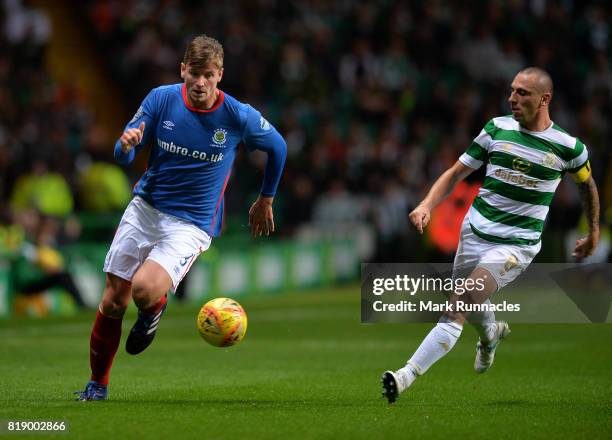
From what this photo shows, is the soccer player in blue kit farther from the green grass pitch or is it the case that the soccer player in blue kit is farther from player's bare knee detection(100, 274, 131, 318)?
the green grass pitch

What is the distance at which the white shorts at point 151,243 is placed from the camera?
26.6ft

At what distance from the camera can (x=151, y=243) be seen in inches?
324

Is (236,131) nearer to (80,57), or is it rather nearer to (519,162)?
(519,162)

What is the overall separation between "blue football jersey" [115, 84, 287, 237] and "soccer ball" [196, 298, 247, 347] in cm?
63

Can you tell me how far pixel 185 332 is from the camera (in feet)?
47.6

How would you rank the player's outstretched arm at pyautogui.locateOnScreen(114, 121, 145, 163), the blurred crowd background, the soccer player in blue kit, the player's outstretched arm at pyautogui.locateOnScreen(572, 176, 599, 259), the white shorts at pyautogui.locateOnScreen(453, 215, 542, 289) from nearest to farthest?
1. the player's outstretched arm at pyautogui.locateOnScreen(114, 121, 145, 163)
2. the soccer player in blue kit
3. the white shorts at pyautogui.locateOnScreen(453, 215, 542, 289)
4. the player's outstretched arm at pyautogui.locateOnScreen(572, 176, 599, 259)
5. the blurred crowd background

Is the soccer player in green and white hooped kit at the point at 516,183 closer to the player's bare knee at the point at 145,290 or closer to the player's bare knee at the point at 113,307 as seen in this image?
the player's bare knee at the point at 145,290

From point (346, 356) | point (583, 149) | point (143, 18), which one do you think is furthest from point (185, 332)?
point (143, 18)

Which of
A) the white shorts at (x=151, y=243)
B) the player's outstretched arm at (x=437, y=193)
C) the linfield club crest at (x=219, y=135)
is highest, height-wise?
the linfield club crest at (x=219, y=135)

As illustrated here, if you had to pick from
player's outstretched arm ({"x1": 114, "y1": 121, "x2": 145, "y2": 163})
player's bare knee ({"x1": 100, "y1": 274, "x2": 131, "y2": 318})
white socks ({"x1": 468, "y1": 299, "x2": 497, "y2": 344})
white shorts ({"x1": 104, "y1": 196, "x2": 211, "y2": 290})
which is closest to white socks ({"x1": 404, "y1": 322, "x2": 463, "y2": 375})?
white socks ({"x1": 468, "y1": 299, "x2": 497, "y2": 344})

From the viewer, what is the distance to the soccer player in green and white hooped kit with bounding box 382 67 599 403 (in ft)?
27.2

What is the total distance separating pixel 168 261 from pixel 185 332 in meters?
6.59

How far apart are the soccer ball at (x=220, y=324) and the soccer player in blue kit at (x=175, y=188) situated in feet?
1.07

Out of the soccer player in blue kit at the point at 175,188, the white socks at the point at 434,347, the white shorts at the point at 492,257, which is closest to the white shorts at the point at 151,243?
the soccer player in blue kit at the point at 175,188
